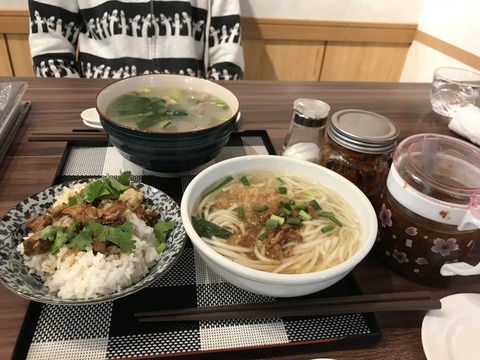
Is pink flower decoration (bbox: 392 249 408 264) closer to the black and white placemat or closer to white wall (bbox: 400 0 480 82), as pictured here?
the black and white placemat

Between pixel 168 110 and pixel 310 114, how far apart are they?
47cm

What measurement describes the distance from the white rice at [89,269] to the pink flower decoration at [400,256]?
22.6 inches

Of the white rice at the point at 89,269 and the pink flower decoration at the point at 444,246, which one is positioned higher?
the pink flower decoration at the point at 444,246

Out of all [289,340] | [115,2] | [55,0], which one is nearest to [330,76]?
[115,2]

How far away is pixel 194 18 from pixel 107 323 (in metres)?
2.22

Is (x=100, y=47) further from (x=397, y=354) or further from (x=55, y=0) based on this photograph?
(x=397, y=354)

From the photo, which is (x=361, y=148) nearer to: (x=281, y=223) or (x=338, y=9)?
(x=281, y=223)

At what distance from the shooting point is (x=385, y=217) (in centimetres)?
96

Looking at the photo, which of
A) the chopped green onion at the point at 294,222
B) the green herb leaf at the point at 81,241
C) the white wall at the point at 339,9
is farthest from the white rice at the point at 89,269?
the white wall at the point at 339,9

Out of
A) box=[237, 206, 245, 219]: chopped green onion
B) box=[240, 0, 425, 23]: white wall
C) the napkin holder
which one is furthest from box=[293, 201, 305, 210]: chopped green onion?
box=[240, 0, 425, 23]: white wall

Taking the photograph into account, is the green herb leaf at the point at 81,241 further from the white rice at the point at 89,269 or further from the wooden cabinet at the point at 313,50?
the wooden cabinet at the point at 313,50

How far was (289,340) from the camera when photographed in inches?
30.5

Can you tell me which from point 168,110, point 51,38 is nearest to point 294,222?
point 168,110

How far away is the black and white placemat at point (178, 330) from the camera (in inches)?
28.8
